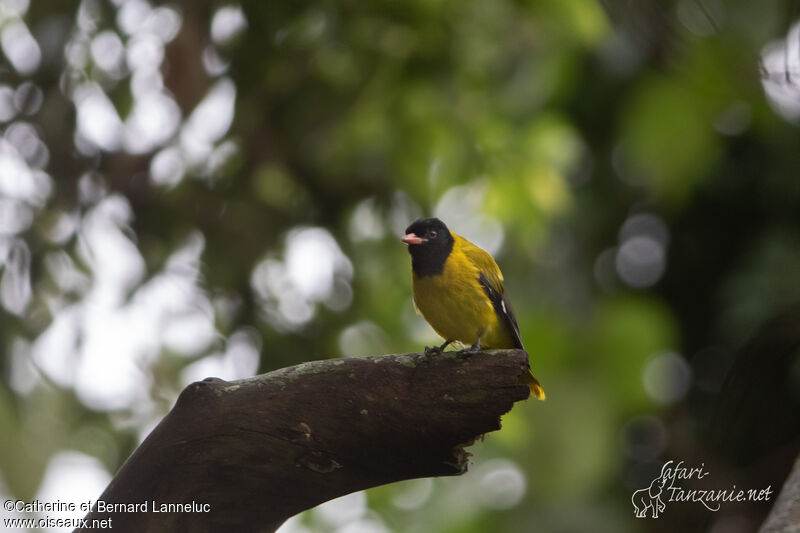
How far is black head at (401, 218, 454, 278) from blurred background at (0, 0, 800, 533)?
4.15 feet

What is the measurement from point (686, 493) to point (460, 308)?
2.13m

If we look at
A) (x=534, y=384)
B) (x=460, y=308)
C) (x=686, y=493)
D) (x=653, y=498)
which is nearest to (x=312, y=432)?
(x=460, y=308)

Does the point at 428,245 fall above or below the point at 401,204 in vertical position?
below

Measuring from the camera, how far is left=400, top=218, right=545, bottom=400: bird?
3484 millimetres

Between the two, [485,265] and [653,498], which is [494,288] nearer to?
[485,265]

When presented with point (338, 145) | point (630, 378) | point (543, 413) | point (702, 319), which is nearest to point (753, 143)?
point (702, 319)

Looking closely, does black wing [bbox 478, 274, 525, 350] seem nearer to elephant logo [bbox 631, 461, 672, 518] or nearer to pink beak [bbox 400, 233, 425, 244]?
pink beak [bbox 400, 233, 425, 244]

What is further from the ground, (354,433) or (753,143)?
(753,143)

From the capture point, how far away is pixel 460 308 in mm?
3482

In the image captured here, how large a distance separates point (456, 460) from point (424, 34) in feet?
9.46

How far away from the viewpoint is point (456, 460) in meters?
2.53

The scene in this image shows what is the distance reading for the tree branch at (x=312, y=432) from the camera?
2510 millimetres

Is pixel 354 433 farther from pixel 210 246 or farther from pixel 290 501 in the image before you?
pixel 210 246

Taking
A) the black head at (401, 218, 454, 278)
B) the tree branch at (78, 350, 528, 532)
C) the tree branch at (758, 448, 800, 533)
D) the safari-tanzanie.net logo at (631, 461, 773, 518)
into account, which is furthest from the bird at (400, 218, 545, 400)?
the safari-tanzanie.net logo at (631, 461, 773, 518)
